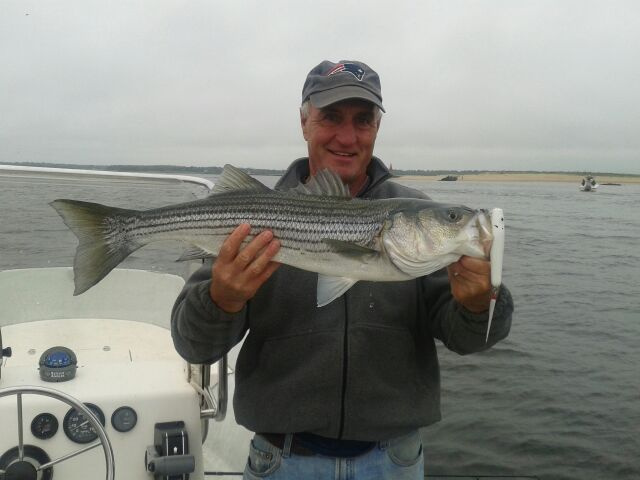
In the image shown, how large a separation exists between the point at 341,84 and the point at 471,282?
51.9 inches

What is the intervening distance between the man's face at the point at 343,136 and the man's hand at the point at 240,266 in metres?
0.72

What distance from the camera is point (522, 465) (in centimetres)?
862

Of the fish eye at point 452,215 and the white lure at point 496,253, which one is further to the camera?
the fish eye at point 452,215

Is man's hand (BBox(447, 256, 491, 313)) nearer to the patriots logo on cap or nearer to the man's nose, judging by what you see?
the man's nose

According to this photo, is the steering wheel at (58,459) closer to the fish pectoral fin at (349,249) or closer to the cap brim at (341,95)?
the fish pectoral fin at (349,249)

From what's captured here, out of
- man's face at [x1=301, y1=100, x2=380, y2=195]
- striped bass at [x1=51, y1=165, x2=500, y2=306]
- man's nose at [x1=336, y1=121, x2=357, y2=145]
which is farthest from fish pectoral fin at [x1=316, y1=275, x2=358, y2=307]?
man's nose at [x1=336, y1=121, x2=357, y2=145]

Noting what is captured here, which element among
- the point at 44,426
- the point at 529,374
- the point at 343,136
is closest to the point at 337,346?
the point at 343,136

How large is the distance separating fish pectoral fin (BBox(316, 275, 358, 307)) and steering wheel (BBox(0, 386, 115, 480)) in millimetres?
1525

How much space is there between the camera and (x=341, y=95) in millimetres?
3371

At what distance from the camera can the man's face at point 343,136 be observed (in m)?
3.50

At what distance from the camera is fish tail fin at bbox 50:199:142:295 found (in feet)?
10.7

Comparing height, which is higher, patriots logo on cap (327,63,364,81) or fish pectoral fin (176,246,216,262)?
patriots logo on cap (327,63,364,81)

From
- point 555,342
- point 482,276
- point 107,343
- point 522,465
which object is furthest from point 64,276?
point 555,342

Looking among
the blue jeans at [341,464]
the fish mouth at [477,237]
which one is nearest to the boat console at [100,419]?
the blue jeans at [341,464]
